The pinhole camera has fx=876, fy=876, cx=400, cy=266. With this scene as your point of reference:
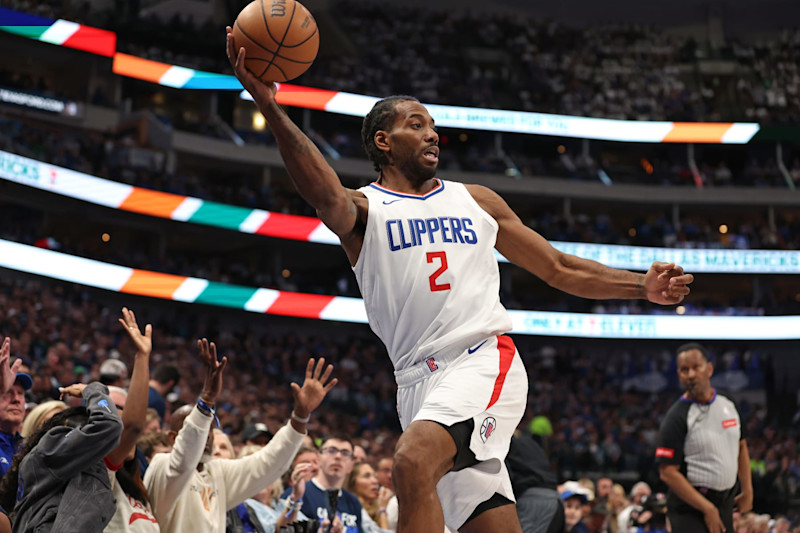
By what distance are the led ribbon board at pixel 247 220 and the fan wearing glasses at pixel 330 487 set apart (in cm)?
1477

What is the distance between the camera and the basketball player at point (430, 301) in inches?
131

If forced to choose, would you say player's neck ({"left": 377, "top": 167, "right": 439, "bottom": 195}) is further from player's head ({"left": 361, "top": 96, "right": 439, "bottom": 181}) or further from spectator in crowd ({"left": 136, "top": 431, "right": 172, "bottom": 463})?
spectator in crowd ({"left": 136, "top": 431, "right": 172, "bottom": 463})

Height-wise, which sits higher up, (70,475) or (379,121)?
(379,121)

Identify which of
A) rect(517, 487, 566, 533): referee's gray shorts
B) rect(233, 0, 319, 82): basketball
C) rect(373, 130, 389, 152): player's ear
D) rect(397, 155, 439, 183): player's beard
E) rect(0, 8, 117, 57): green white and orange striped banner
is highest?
rect(0, 8, 117, 57): green white and orange striped banner

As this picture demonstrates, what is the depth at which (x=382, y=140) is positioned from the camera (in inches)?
157

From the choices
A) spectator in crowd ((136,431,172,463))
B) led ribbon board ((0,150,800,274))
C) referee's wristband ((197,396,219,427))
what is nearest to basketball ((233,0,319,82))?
referee's wristband ((197,396,219,427))

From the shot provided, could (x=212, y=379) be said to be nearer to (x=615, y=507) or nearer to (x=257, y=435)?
(x=257, y=435)

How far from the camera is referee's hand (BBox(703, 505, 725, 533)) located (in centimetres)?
646

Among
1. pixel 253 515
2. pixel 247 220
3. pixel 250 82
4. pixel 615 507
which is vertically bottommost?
pixel 615 507

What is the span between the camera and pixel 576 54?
38406 mm

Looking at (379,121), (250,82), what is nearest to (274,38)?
(250,82)

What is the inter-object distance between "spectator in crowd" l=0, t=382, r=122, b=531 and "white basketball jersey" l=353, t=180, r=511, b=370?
124 centimetres

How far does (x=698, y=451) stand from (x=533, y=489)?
1.57 metres

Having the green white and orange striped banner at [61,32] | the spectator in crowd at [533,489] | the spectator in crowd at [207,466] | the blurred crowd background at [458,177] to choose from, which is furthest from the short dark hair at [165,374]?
the green white and orange striped banner at [61,32]
